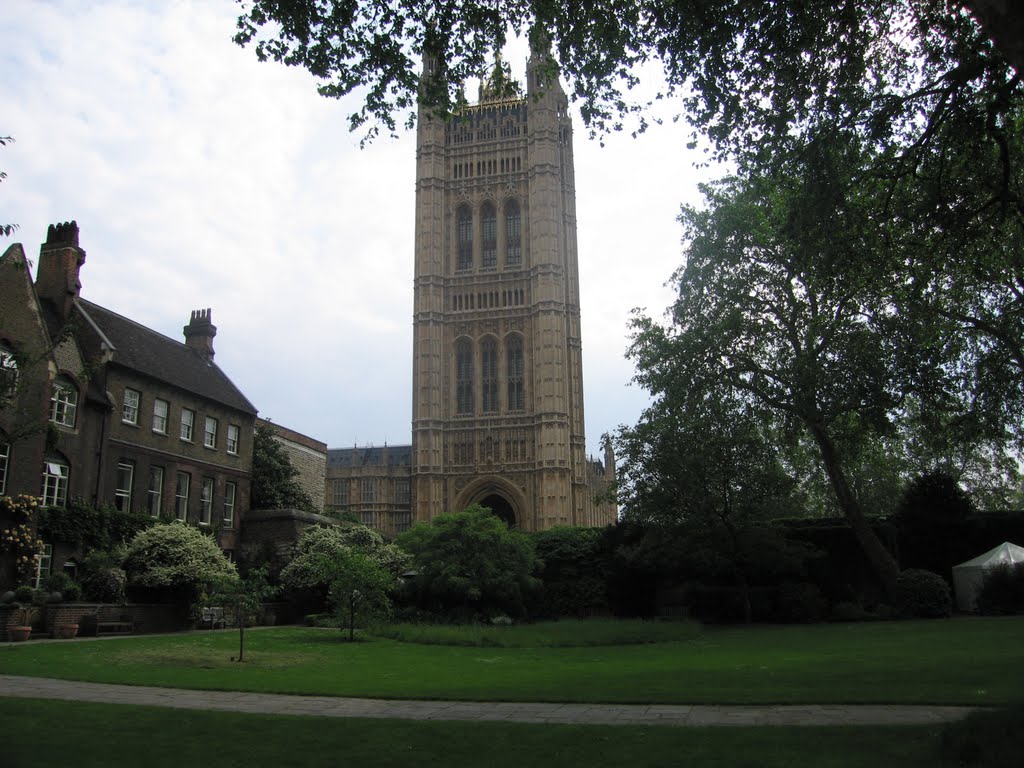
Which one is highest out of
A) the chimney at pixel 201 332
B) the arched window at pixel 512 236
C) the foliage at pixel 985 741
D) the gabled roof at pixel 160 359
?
the arched window at pixel 512 236

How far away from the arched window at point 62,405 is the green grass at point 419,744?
58.6 feet

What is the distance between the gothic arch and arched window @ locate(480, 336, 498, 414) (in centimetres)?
632

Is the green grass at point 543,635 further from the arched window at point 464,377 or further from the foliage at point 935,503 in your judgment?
the arched window at point 464,377

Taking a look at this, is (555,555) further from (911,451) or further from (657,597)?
(911,451)

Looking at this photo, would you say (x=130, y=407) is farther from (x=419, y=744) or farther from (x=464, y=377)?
(x=464, y=377)

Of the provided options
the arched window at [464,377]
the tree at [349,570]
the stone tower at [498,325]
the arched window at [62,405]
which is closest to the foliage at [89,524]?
the arched window at [62,405]

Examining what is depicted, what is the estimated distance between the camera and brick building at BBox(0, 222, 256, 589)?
74.6 feet

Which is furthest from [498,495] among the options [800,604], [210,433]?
[800,604]

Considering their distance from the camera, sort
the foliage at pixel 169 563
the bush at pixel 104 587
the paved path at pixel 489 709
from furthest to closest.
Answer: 1. the foliage at pixel 169 563
2. the bush at pixel 104 587
3. the paved path at pixel 489 709

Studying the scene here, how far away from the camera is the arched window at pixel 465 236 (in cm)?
7481

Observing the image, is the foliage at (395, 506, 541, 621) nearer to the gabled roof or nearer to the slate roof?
the gabled roof

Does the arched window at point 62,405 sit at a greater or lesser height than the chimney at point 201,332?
lesser

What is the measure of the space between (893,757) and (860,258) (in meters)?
11.1

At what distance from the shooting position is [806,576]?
30.4m
